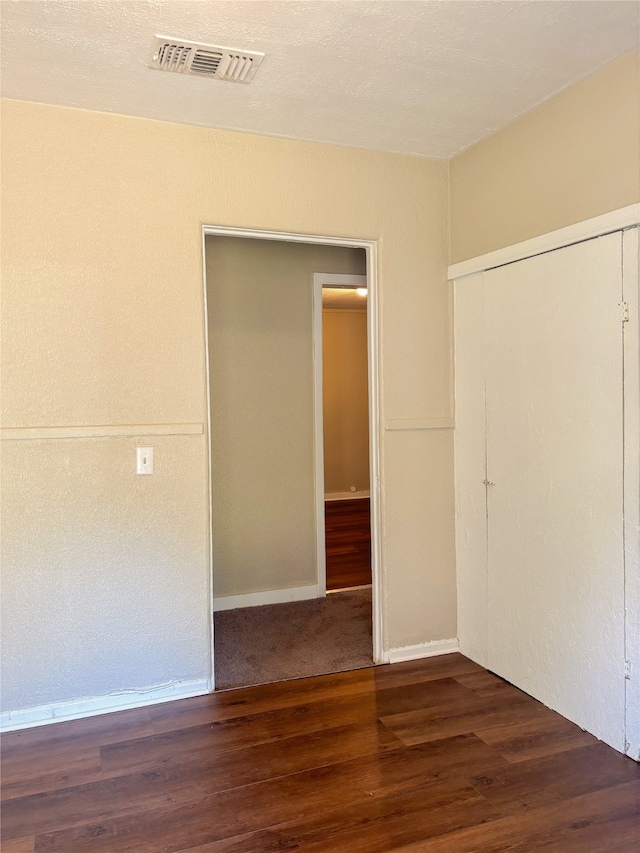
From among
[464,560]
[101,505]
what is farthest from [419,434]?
[101,505]

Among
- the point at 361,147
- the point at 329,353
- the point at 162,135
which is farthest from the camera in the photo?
the point at 329,353

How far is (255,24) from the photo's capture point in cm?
200

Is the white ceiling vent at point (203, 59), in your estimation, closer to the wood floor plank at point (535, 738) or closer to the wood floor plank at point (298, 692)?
the wood floor plank at point (298, 692)

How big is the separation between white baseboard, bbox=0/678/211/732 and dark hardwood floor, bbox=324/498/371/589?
6.01ft

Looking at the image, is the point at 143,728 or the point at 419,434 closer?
the point at 143,728

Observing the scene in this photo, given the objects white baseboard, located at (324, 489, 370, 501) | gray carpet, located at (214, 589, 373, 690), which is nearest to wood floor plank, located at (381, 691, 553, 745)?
gray carpet, located at (214, 589, 373, 690)

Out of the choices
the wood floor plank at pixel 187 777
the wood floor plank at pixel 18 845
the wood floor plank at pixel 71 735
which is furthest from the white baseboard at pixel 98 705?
the wood floor plank at pixel 18 845

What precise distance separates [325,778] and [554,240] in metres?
2.22

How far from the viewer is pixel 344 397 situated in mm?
8469

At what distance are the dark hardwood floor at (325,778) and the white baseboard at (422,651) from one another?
1.00 ft

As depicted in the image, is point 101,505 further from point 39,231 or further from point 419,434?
point 419,434

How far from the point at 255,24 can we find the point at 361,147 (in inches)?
43.9

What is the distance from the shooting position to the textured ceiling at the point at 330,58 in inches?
76.9

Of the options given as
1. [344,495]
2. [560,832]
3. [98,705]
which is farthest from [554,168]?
[344,495]
